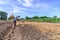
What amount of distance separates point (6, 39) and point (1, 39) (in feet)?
1.70

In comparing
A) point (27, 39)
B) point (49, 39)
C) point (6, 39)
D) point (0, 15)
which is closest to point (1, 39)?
point (6, 39)

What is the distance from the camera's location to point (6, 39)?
15.1m

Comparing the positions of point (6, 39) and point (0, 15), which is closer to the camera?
point (6, 39)

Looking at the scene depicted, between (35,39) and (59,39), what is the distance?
196 cm

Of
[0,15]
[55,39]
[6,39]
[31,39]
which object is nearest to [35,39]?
[31,39]

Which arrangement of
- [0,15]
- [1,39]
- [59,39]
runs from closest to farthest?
[59,39] → [1,39] → [0,15]

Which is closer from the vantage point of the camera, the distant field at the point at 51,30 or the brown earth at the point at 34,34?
the brown earth at the point at 34,34

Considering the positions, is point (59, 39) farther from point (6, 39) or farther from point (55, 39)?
point (6, 39)

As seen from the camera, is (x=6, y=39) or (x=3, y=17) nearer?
(x=6, y=39)

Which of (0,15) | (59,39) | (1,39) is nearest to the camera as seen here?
(59,39)

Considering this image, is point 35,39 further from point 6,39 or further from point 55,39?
point 6,39

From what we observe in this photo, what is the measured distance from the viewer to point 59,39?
44.0 feet

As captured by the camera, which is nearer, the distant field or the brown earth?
the brown earth

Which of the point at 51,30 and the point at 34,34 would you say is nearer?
the point at 34,34
